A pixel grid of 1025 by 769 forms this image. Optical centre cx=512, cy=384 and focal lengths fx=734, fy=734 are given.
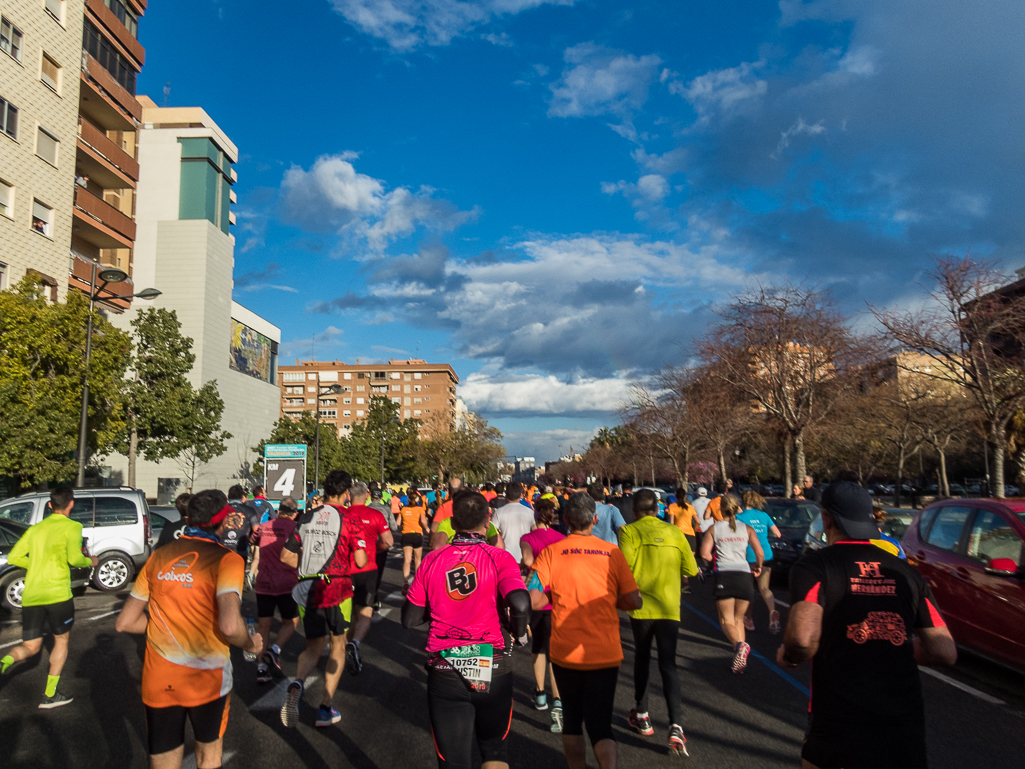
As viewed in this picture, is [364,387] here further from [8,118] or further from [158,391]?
[8,118]

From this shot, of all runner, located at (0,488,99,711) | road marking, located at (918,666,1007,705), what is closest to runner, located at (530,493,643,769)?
road marking, located at (918,666,1007,705)

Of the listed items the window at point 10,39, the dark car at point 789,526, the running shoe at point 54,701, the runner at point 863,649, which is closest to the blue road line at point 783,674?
the runner at point 863,649

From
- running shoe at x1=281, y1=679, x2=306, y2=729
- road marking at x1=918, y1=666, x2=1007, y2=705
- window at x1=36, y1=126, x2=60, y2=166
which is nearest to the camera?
running shoe at x1=281, y1=679, x2=306, y2=729

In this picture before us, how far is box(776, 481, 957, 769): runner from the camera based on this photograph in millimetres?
2787

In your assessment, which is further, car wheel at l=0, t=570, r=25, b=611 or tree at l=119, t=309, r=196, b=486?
tree at l=119, t=309, r=196, b=486

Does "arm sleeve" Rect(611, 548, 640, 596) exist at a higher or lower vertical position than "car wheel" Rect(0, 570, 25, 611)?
higher

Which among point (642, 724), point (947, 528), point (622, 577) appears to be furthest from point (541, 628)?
point (947, 528)

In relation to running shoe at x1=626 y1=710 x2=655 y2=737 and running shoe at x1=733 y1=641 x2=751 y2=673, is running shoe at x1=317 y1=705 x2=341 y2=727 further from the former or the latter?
running shoe at x1=733 y1=641 x2=751 y2=673

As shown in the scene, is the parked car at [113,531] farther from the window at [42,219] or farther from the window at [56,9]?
the window at [56,9]

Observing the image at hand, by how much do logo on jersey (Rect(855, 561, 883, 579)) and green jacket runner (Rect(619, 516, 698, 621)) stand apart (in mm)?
2468

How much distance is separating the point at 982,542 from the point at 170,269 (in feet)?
179

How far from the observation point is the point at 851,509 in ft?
9.99

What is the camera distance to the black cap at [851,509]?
3.00 m

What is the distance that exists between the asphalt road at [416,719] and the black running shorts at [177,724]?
1.39 metres
